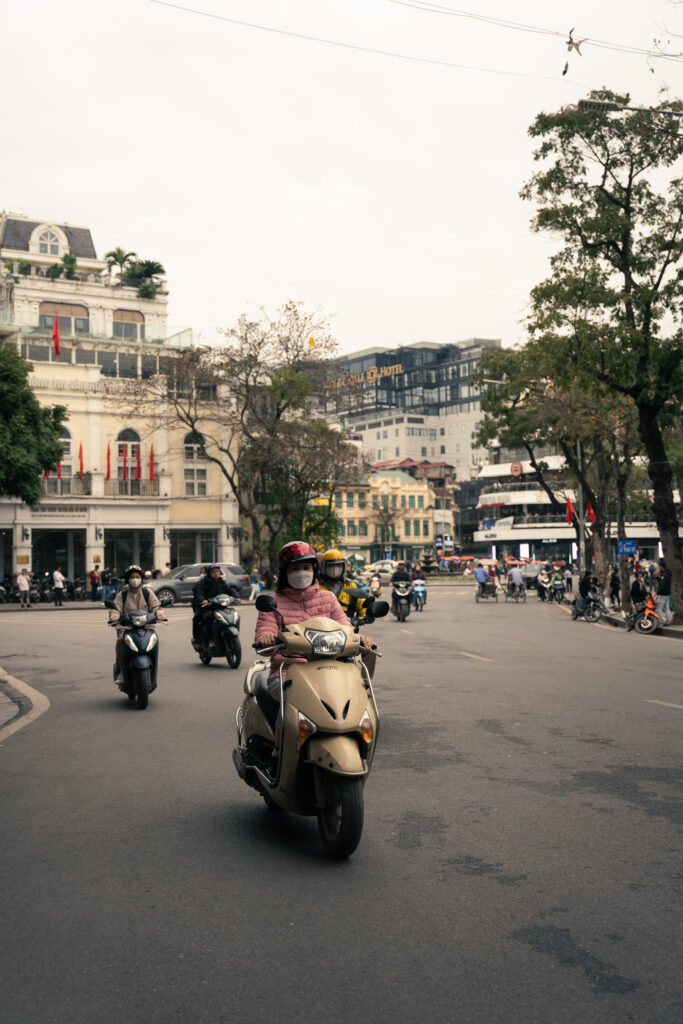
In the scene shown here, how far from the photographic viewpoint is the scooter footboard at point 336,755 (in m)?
5.15

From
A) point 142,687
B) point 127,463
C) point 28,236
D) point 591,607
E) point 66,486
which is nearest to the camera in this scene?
point 142,687

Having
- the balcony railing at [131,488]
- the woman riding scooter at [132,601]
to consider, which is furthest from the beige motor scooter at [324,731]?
the balcony railing at [131,488]

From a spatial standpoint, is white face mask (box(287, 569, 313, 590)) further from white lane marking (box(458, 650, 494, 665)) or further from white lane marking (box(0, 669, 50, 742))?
white lane marking (box(458, 650, 494, 665))

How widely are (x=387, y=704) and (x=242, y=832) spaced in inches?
212

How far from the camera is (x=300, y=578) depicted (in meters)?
6.43

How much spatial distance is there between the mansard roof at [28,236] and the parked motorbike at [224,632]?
5373 centimetres

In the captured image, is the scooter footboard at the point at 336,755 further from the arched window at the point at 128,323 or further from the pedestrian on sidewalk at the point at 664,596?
the arched window at the point at 128,323

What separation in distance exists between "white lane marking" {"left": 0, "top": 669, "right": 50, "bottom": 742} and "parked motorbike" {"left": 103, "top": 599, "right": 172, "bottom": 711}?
992mm

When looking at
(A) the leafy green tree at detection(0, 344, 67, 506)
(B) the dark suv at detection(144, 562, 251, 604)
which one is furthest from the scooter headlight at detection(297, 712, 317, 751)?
(B) the dark suv at detection(144, 562, 251, 604)

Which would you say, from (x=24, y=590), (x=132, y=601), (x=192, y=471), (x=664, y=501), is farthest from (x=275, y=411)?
(x=132, y=601)

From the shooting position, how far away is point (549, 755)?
320 inches

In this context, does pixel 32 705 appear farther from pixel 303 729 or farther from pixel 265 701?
pixel 303 729

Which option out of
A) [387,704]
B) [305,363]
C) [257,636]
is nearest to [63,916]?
[257,636]

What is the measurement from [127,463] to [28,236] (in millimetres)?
18557
